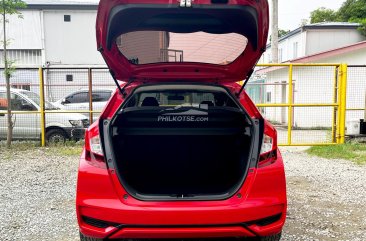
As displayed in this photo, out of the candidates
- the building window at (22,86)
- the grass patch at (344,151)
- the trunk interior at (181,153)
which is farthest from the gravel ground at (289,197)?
the building window at (22,86)

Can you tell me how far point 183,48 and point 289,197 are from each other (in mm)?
2702

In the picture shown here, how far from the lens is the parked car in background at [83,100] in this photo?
9.56m

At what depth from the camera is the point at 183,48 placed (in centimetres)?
332

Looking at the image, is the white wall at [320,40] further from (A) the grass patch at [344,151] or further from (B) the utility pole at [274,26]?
(A) the grass patch at [344,151]

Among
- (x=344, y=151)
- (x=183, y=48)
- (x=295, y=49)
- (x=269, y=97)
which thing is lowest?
(x=344, y=151)

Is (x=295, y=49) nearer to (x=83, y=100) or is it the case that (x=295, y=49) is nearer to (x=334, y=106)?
(x=334, y=106)

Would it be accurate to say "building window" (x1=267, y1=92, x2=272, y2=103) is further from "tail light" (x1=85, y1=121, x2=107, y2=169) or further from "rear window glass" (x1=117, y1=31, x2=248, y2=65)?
"tail light" (x1=85, y1=121, x2=107, y2=169)

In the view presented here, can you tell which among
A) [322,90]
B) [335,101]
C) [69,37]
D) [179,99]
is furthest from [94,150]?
[69,37]

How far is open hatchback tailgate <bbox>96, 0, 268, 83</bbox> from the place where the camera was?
2668mm

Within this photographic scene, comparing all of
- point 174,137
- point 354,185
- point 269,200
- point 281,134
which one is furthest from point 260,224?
point 281,134

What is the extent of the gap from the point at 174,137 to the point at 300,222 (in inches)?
71.5

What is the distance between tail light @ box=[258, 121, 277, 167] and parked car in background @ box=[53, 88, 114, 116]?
733cm

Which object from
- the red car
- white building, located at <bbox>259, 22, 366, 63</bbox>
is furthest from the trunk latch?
white building, located at <bbox>259, 22, 366, 63</bbox>

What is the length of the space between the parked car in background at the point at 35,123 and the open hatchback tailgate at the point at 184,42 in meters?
5.74
